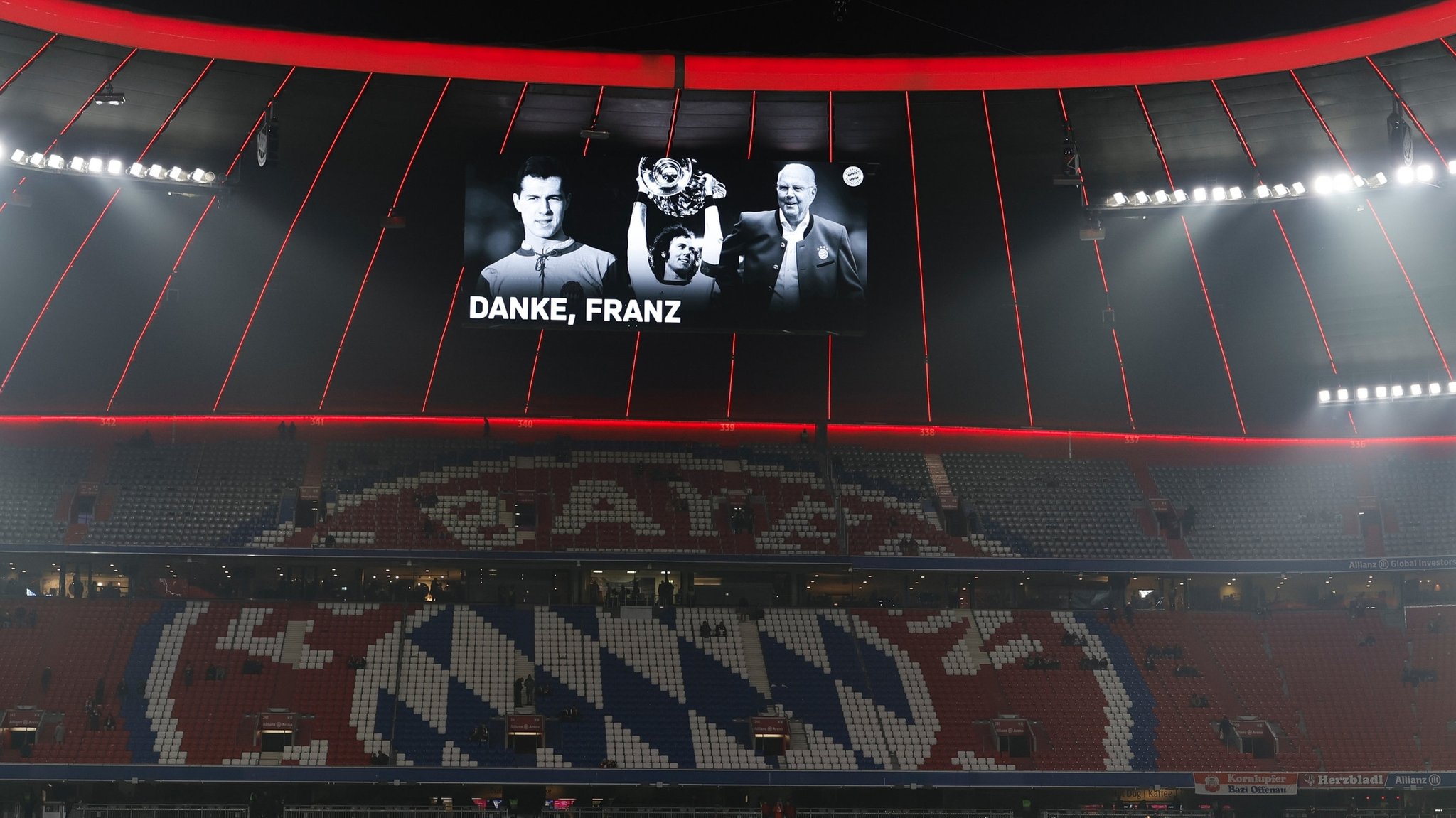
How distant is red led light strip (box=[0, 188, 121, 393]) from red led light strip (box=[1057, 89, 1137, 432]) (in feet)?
64.6

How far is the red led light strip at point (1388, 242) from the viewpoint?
24891 mm

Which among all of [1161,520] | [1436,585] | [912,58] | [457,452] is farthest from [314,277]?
[1436,585]

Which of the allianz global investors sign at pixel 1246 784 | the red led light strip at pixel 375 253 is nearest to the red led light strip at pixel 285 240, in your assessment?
the red led light strip at pixel 375 253

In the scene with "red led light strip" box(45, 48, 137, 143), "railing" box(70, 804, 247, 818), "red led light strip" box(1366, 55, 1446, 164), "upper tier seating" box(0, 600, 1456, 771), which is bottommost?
"railing" box(70, 804, 247, 818)

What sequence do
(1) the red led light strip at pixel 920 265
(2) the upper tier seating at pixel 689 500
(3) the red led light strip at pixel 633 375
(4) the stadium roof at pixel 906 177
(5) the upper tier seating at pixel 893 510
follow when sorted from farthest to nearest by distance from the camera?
(5) the upper tier seating at pixel 893 510
(2) the upper tier seating at pixel 689 500
(3) the red led light strip at pixel 633 375
(1) the red led light strip at pixel 920 265
(4) the stadium roof at pixel 906 177

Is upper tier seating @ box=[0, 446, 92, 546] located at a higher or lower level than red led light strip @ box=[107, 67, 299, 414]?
lower

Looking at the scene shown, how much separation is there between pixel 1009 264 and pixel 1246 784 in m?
13.3

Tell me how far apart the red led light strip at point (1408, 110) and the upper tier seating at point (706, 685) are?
48.9ft

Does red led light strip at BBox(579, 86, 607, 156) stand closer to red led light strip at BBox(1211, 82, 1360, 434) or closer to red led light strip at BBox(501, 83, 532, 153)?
red led light strip at BBox(501, 83, 532, 153)

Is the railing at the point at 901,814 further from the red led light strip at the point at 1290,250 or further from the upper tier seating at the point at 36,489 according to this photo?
the upper tier seating at the point at 36,489

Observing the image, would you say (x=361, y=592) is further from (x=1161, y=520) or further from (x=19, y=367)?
(x=1161, y=520)

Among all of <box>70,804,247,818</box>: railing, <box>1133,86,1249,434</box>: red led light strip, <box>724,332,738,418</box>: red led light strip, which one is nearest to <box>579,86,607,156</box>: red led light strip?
<box>724,332,738,418</box>: red led light strip

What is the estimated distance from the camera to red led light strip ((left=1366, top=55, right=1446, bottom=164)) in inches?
914

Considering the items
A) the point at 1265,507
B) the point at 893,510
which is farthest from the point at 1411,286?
the point at 893,510
